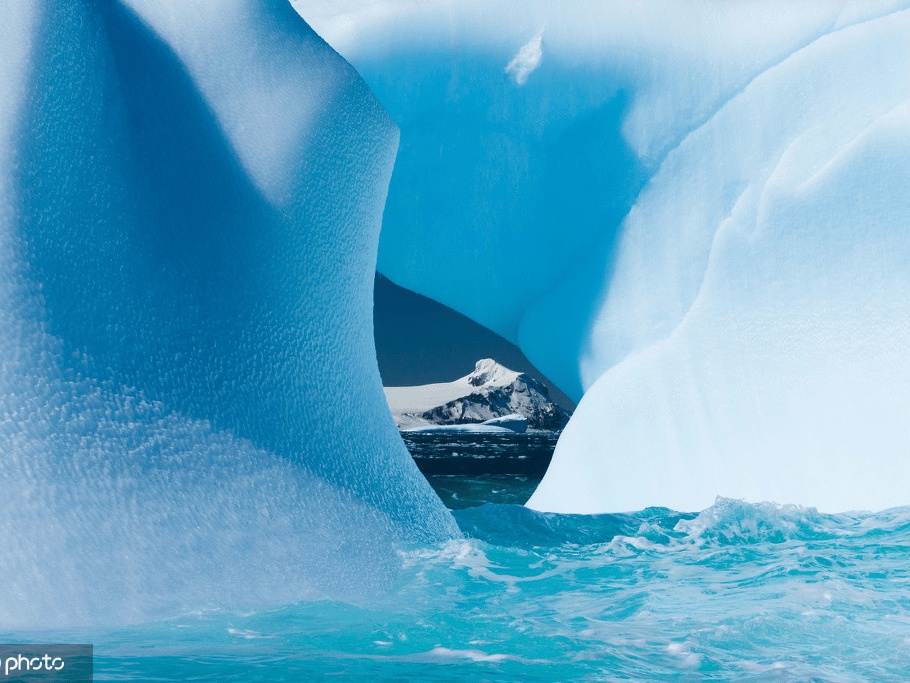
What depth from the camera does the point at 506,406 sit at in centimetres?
5688

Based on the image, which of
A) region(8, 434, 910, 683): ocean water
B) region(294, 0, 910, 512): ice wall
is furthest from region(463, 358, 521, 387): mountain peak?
region(8, 434, 910, 683): ocean water

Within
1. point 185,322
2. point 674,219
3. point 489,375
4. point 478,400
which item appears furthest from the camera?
point 489,375

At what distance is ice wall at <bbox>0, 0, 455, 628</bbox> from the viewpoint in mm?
3068

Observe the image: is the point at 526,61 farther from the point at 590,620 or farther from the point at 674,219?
the point at 590,620

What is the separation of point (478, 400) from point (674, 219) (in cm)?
4730

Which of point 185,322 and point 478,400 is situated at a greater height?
point 478,400

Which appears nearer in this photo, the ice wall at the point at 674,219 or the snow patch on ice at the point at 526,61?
the ice wall at the point at 674,219

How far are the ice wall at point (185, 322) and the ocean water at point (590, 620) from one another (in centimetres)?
27

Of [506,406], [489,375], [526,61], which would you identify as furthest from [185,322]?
[489,375]

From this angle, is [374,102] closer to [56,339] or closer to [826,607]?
[56,339]

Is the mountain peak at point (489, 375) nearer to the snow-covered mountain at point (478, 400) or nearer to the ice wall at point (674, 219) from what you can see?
the snow-covered mountain at point (478, 400)

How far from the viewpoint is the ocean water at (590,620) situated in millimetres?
2438

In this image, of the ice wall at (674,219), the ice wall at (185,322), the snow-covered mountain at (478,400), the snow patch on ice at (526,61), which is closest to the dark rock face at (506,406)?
the snow-covered mountain at (478,400)

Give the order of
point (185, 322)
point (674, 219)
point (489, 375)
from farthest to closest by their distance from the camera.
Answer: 1. point (489, 375)
2. point (674, 219)
3. point (185, 322)
